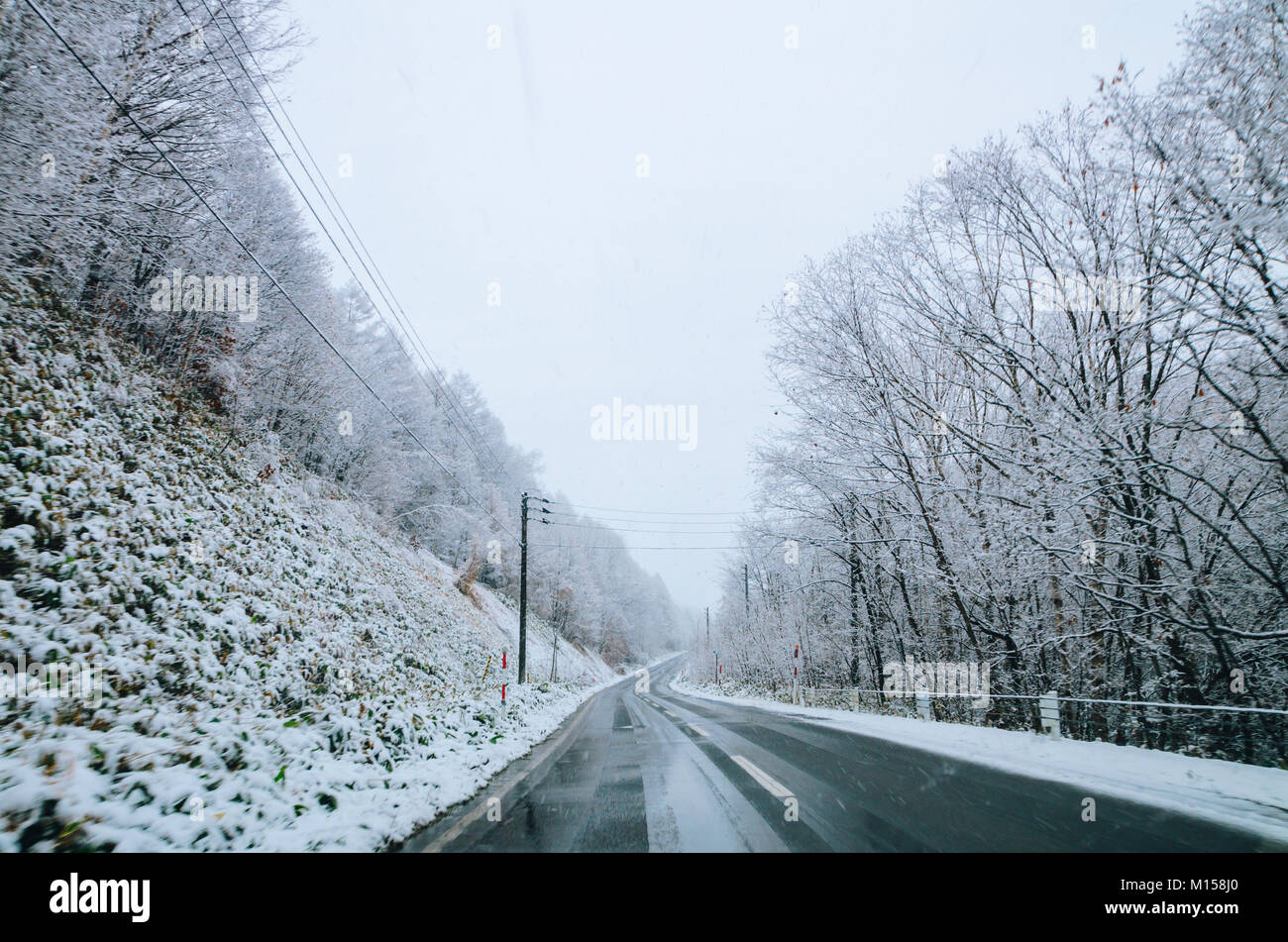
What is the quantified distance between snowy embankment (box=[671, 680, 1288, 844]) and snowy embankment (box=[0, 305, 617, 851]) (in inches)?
272

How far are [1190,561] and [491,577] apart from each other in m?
36.9

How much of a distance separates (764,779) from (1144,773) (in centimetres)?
438

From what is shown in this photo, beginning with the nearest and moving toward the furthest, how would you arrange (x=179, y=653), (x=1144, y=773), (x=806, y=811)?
1. (x=806, y=811)
2. (x=1144, y=773)
3. (x=179, y=653)

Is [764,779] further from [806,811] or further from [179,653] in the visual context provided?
[179,653]

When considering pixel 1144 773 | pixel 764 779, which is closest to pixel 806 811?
pixel 764 779

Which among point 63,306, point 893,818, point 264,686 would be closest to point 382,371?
point 63,306

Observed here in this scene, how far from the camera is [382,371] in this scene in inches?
1065

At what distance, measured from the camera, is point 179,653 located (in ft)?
21.3

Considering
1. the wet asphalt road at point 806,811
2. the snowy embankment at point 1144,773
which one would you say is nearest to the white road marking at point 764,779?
the wet asphalt road at point 806,811

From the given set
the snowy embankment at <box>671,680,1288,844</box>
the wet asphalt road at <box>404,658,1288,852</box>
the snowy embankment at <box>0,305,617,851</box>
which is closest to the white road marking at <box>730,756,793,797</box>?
the wet asphalt road at <box>404,658,1288,852</box>

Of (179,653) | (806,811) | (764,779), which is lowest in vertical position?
(764,779)

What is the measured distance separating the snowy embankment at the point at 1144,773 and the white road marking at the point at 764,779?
123 inches

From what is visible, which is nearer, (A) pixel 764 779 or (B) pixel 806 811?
(B) pixel 806 811

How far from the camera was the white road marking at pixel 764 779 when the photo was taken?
5569 millimetres
